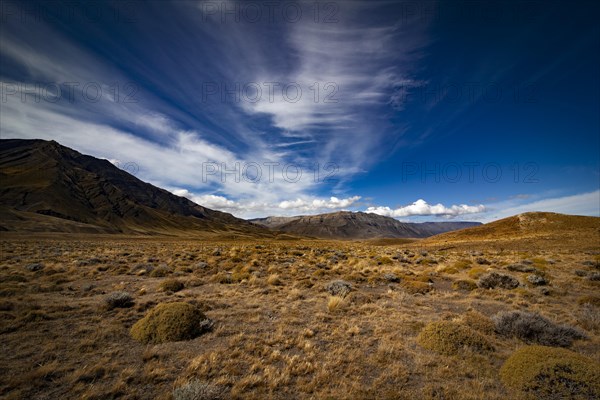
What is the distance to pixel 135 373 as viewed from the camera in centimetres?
562

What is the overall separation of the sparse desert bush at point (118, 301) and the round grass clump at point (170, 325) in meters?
3.10

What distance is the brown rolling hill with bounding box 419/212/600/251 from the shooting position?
3600 cm

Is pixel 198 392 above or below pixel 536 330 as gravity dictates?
above

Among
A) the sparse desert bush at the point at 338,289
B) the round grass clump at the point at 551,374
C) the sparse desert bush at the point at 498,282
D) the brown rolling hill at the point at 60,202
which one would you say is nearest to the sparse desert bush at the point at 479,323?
the round grass clump at the point at 551,374

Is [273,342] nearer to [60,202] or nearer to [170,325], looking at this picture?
[170,325]

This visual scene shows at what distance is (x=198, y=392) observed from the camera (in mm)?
4668

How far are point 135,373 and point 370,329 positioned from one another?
695 cm

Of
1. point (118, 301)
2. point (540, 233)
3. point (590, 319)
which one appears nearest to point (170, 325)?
point (118, 301)

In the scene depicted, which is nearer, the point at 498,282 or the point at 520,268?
the point at 498,282

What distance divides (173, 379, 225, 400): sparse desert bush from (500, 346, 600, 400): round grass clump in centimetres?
626

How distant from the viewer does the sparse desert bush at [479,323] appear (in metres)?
8.17

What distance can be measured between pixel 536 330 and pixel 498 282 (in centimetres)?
773

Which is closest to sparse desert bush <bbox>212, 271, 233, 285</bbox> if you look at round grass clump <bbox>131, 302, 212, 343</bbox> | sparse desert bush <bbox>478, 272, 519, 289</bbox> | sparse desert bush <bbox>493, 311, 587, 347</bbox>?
round grass clump <bbox>131, 302, 212, 343</bbox>

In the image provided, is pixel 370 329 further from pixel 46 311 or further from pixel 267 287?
pixel 46 311
